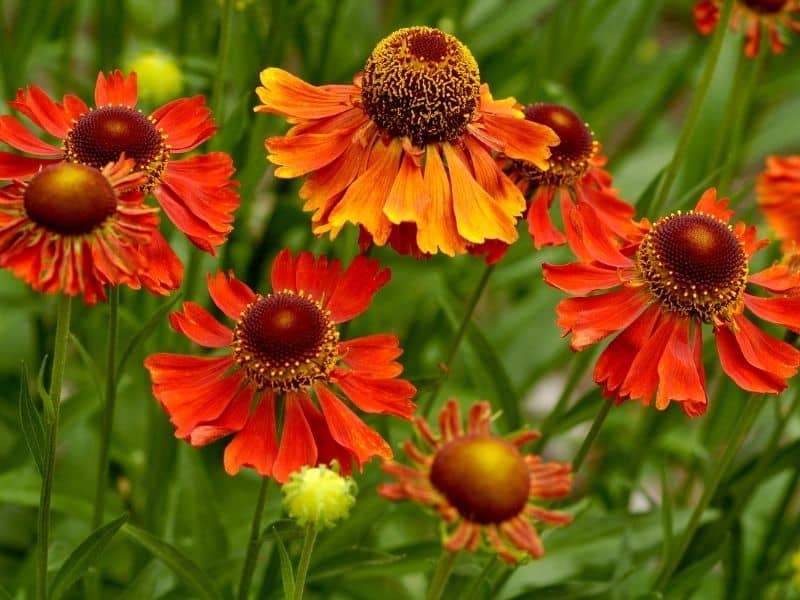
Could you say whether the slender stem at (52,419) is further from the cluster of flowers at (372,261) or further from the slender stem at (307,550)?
the slender stem at (307,550)

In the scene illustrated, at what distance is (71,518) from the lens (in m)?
1.69

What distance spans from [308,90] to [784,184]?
2.61 ft

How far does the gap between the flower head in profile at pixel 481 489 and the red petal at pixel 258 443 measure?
0.20 meters

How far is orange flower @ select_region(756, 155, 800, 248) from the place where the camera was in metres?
1.59

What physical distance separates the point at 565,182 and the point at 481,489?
0.51m

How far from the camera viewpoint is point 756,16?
1.53 meters

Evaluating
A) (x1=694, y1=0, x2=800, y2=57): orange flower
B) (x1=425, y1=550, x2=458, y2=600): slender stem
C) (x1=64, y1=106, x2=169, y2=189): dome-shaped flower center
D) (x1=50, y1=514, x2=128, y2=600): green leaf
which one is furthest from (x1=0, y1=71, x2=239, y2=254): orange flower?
(x1=694, y1=0, x2=800, y2=57): orange flower

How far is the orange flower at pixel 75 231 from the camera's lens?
0.82m

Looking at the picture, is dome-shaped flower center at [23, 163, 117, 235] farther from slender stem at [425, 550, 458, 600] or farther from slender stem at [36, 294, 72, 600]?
slender stem at [425, 550, 458, 600]

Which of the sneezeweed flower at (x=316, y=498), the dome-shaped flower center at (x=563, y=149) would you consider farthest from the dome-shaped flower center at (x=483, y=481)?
the dome-shaped flower center at (x=563, y=149)

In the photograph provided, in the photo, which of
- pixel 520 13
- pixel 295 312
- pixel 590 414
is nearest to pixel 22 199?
pixel 295 312

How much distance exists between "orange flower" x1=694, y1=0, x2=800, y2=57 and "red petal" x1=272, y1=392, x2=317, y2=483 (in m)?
0.79

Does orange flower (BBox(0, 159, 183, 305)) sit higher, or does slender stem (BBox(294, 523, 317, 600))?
orange flower (BBox(0, 159, 183, 305))

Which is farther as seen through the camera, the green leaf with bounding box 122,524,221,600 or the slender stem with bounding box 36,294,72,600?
the green leaf with bounding box 122,524,221,600
